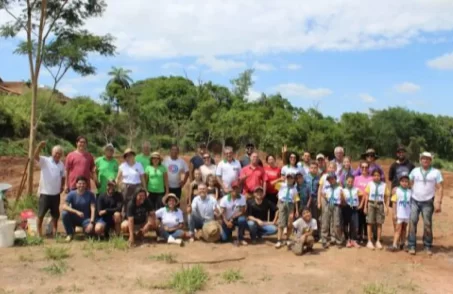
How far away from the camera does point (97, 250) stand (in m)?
7.65

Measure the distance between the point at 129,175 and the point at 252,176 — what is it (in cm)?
194

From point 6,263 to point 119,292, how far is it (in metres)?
2.00

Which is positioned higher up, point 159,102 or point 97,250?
point 159,102

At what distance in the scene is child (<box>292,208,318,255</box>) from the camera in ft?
25.3

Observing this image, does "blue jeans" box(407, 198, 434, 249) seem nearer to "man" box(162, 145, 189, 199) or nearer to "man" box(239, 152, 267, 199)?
"man" box(239, 152, 267, 199)

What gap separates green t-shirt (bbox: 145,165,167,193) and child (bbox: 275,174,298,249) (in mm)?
1867

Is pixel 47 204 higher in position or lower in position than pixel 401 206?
lower

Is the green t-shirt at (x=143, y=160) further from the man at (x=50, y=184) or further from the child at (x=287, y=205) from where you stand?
the child at (x=287, y=205)

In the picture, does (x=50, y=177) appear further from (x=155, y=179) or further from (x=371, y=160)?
(x=371, y=160)

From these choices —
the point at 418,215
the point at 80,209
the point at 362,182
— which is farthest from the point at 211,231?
the point at 418,215

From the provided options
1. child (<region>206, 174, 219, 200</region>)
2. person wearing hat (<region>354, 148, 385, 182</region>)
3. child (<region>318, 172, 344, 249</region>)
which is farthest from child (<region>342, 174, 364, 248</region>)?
child (<region>206, 174, 219, 200</region>)

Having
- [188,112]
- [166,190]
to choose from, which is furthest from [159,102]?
[166,190]

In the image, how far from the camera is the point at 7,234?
307 inches

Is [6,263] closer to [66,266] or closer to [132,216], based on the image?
[66,266]
